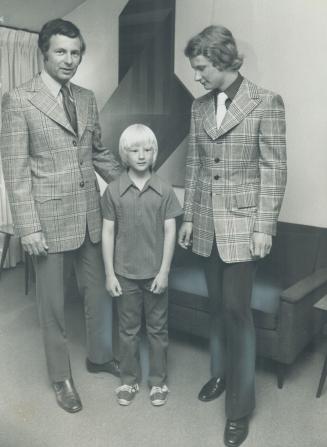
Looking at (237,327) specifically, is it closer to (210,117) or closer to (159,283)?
(159,283)

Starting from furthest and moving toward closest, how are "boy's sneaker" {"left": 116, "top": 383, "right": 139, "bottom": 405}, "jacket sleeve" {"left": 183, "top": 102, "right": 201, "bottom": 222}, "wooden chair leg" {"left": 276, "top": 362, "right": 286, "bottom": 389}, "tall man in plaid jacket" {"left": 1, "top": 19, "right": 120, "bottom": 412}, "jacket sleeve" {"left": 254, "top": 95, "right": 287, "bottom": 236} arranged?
1. "wooden chair leg" {"left": 276, "top": 362, "right": 286, "bottom": 389}
2. "boy's sneaker" {"left": 116, "top": 383, "right": 139, "bottom": 405}
3. "jacket sleeve" {"left": 183, "top": 102, "right": 201, "bottom": 222}
4. "tall man in plaid jacket" {"left": 1, "top": 19, "right": 120, "bottom": 412}
5. "jacket sleeve" {"left": 254, "top": 95, "right": 287, "bottom": 236}

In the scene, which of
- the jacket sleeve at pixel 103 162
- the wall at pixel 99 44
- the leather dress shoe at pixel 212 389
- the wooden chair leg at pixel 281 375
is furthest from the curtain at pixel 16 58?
the wooden chair leg at pixel 281 375

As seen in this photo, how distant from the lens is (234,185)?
139 cm

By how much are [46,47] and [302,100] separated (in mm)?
852

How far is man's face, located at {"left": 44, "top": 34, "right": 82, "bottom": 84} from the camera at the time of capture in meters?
1.39

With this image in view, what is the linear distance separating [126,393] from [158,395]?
4.5 inches

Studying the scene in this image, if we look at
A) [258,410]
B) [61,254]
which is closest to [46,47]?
[61,254]

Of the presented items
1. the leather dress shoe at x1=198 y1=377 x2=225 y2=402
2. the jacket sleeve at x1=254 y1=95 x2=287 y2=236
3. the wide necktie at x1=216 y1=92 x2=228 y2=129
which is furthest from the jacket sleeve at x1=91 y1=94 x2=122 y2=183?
the leather dress shoe at x1=198 y1=377 x2=225 y2=402

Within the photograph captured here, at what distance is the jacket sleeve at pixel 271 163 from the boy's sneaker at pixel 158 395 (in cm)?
71

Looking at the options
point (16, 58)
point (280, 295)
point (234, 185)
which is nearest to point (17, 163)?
point (16, 58)

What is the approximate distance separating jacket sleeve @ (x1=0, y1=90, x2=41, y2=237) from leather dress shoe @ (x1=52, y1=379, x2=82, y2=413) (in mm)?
579

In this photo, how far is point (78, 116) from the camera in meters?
1.55

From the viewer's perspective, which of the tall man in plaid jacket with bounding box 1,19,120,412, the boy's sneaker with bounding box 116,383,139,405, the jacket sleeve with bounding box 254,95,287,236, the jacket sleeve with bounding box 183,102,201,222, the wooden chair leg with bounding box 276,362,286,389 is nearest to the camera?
the jacket sleeve with bounding box 254,95,287,236

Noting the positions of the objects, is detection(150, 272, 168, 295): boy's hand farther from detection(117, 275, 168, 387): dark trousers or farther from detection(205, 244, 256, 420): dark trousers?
detection(205, 244, 256, 420): dark trousers
